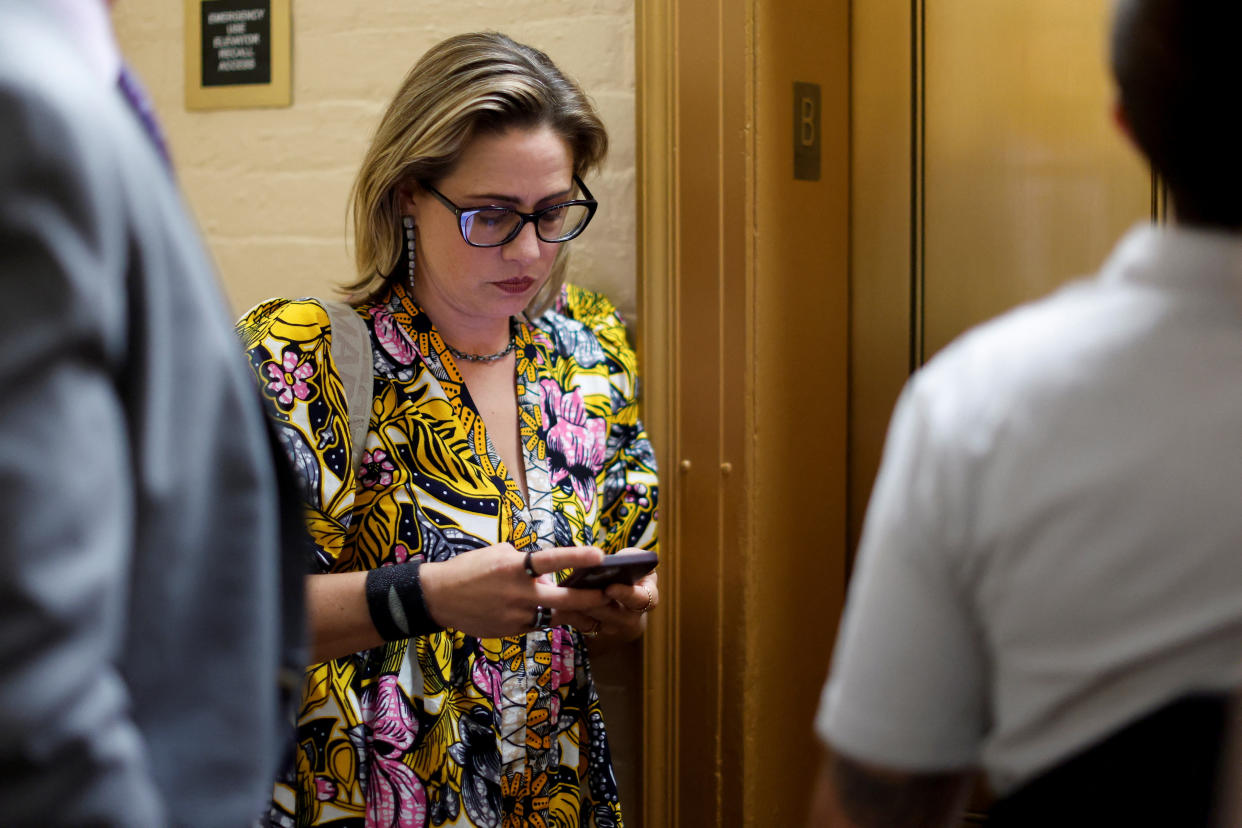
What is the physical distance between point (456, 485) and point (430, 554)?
0.10 meters

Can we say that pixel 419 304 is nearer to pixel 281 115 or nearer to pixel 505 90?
pixel 505 90

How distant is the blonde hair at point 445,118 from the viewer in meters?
1.48

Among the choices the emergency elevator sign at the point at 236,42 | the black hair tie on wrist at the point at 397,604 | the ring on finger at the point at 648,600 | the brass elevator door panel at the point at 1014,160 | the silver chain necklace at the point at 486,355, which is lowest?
the ring on finger at the point at 648,600

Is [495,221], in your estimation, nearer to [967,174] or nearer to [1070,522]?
[967,174]

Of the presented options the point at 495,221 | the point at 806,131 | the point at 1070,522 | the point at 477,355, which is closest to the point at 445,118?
the point at 495,221

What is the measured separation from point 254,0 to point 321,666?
123 cm

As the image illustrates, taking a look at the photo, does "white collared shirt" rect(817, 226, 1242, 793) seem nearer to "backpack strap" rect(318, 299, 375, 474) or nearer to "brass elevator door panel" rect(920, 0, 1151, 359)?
"backpack strap" rect(318, 299, 375, 474)

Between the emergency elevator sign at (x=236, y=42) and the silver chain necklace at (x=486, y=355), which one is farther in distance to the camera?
the emergency elevator sign at (x=236, y=42)

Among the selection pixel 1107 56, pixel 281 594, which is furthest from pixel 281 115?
pixel 1107 56

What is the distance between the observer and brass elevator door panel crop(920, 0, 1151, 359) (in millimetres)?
1684

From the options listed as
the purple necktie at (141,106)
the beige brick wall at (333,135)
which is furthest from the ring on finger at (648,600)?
the purple necktie at (141,106)

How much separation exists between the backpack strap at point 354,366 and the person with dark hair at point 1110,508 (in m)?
0.86

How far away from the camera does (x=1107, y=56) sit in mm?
738

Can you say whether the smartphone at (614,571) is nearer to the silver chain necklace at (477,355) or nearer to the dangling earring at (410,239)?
the silver chain necklace at (477,355)
